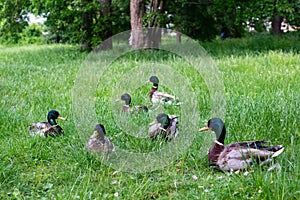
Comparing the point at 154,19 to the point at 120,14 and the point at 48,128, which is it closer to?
the point at 120,14

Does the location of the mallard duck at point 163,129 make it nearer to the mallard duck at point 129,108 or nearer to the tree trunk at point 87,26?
the mallard duck at point 129,108

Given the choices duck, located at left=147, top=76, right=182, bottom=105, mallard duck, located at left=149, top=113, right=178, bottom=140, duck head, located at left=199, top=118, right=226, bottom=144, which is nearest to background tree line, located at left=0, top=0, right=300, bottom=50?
duck, located at left=147, top=76, right=182, bottom=105

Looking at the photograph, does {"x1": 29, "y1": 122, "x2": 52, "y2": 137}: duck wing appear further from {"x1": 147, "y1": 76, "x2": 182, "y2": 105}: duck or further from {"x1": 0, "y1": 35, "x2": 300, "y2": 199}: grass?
{"x1": 147, "y1": 76, "x2": 182, "y2": 105}: duck

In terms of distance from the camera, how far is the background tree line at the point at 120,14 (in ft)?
36.8

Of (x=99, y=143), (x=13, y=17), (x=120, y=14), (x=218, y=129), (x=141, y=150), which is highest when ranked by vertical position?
(x=120, y=14)

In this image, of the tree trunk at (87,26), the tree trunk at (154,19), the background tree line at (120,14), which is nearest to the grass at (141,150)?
the tree trunk at (154,19)

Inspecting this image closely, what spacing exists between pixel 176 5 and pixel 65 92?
838 centimetres

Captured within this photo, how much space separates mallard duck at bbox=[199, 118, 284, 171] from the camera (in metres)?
2.93

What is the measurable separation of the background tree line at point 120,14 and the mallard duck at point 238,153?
7.94m

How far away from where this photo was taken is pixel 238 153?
302 cm

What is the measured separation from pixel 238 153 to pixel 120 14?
11842mm

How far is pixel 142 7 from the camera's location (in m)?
11.3

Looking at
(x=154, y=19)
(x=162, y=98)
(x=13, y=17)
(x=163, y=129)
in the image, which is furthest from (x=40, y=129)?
(x=13, y=17)

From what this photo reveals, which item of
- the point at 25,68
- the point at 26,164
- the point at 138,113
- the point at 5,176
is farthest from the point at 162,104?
the point at 25,68
